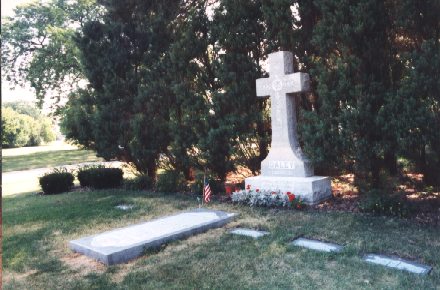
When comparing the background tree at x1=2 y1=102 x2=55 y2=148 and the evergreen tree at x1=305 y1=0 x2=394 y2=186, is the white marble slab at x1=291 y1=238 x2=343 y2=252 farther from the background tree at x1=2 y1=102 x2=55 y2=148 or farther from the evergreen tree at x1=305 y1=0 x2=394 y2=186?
the background tree at x1=2 y1=102 x2=55 y2=148

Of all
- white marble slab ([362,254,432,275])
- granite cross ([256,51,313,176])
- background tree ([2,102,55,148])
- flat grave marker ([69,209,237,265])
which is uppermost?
background tree ([2,102,55,148])

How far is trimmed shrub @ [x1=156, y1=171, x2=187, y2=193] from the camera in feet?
33.0

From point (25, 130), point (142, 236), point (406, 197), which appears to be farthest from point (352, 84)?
point (25, 130)

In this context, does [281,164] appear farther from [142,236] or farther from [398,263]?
[398,263]

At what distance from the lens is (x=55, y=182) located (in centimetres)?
1162

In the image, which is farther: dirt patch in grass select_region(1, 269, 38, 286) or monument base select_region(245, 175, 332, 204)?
monument base select_region(245, 175, 332, 204)

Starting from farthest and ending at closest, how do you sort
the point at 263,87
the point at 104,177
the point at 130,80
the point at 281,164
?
the point at 104,177 < the point at 130,80 < the point at 263,87 < the point at 281,164

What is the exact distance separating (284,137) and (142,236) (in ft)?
13.2

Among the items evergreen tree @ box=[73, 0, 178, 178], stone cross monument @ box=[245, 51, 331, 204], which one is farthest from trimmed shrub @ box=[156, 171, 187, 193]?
stone cross monument @ box=[245, 51, 331, 204]

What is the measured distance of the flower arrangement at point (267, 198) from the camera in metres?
7.11

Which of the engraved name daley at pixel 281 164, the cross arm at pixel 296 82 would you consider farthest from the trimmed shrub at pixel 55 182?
the cross arm at pixel 296 82

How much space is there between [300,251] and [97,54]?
9110 mm

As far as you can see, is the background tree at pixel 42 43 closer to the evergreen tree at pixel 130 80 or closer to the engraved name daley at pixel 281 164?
the evergreen tree at pixel 130 80

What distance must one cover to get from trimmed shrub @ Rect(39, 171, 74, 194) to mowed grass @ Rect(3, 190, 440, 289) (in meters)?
4.48
